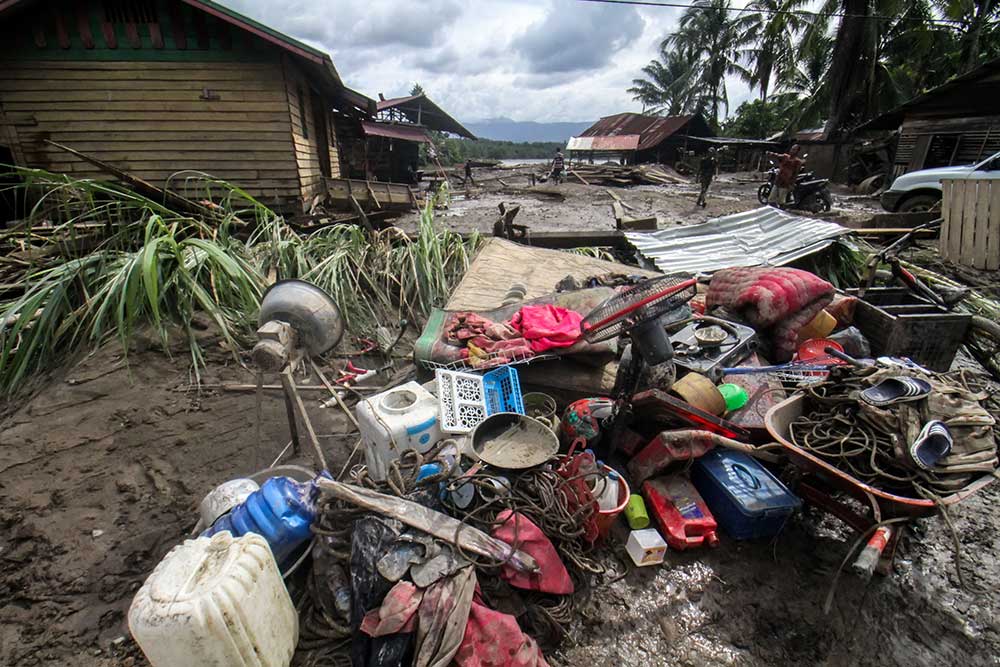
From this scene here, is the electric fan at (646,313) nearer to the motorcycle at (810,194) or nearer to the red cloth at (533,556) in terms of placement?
the red cloth at (533,556)

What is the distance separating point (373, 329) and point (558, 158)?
71.4 feet

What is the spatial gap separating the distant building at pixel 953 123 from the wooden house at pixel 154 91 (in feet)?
56.7

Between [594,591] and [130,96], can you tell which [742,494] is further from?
[130,96]

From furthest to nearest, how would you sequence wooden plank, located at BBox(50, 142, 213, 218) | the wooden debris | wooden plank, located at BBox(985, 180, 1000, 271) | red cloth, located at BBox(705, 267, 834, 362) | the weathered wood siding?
the wooden debris
the weathered wood siding
wooden plank, located at BBox(985, 180, 1000, 271)
wooden plank, located at BBox(50, 142, 213, 218)
red cloth, located at BBox(705, 267, 834, 362)

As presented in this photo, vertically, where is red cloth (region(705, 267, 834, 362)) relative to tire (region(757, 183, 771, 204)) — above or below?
below

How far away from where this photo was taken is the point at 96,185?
4.46 metres

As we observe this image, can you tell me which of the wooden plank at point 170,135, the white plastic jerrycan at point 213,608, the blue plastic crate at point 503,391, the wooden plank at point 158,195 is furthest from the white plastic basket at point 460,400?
the wooden plank at point 170,135

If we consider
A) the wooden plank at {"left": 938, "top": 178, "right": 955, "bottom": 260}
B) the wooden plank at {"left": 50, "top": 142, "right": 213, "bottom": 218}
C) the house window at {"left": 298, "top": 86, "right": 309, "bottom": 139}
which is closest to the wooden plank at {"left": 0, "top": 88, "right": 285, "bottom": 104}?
the house window at {"left": 298, "top": 86, "right": 309, "bottom": 139}

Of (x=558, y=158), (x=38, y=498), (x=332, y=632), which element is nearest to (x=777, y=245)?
(x=332, y=632)

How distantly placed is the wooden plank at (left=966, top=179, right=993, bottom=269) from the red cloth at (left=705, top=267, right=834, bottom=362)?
15.5 feet

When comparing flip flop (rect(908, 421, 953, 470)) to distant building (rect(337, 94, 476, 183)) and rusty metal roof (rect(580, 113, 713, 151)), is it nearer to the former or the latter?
distant building (rect(337, 94, 476, 183))

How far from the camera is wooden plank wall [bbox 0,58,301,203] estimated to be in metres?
8.25

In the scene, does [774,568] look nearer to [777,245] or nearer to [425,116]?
[777,245]

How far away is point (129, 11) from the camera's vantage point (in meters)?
8.00
